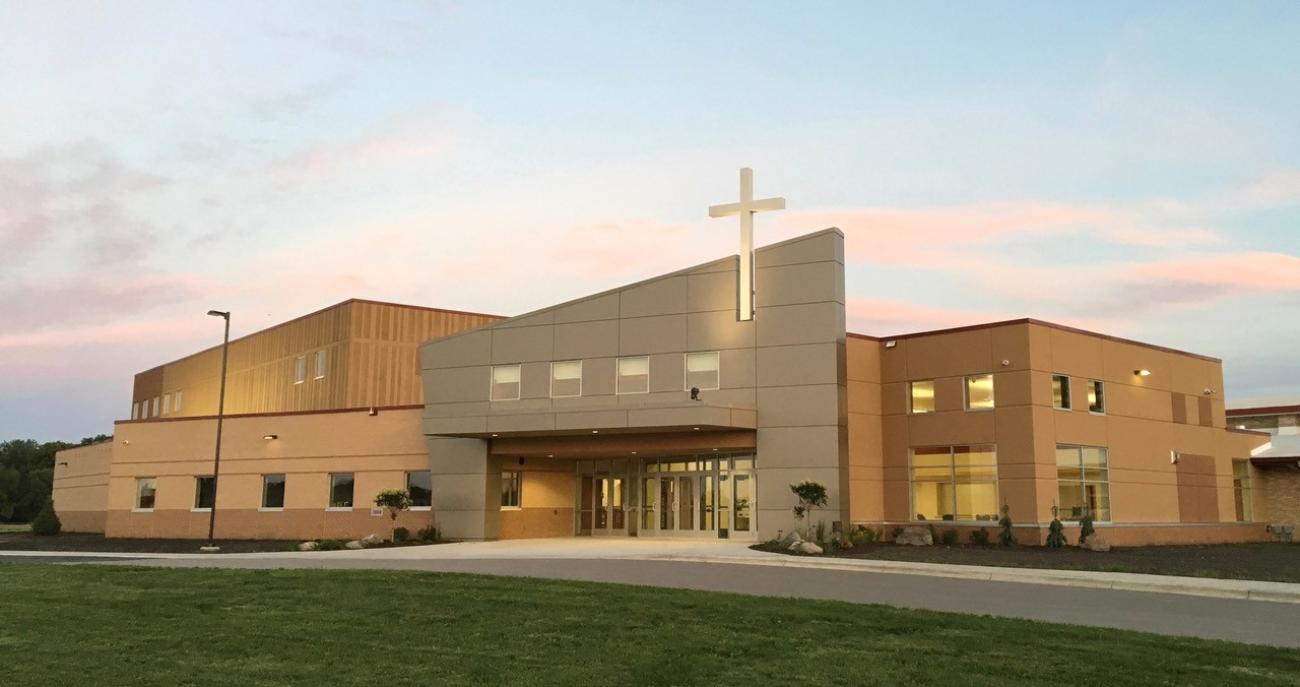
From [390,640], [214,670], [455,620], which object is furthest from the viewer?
[455,620]

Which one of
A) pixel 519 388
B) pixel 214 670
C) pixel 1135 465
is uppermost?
pixel 519 388

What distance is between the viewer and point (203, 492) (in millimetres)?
42844

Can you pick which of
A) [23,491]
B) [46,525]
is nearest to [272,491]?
[46,525]

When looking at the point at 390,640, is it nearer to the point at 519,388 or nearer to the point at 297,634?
the point at 297,634

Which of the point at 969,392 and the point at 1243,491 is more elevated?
the point at 969,392

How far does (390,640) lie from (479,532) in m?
24.2

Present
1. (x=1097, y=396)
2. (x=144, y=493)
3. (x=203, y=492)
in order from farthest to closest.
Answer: (x=144, y=493) → (x=203, y=492) → (x=1097, y=396)

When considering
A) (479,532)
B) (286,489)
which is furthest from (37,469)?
(479,532)

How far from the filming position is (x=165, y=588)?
1705cm

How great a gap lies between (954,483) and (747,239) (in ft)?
33.6

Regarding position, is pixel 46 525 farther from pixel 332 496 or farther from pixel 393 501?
pixel 393 501

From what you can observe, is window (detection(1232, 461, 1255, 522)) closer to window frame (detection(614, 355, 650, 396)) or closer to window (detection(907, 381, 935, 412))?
window (detection(907, 381, 935, 412))

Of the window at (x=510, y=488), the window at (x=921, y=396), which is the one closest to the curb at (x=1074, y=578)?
the window at (x=921, y=396)

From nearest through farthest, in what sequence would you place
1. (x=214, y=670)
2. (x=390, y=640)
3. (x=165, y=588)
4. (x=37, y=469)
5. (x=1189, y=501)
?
1. (x=214, y=670)
2. (x=390, y=640)
3. (x=165, y=588)
4. (x=1189, y=501)
5. (x=37, y=469)
